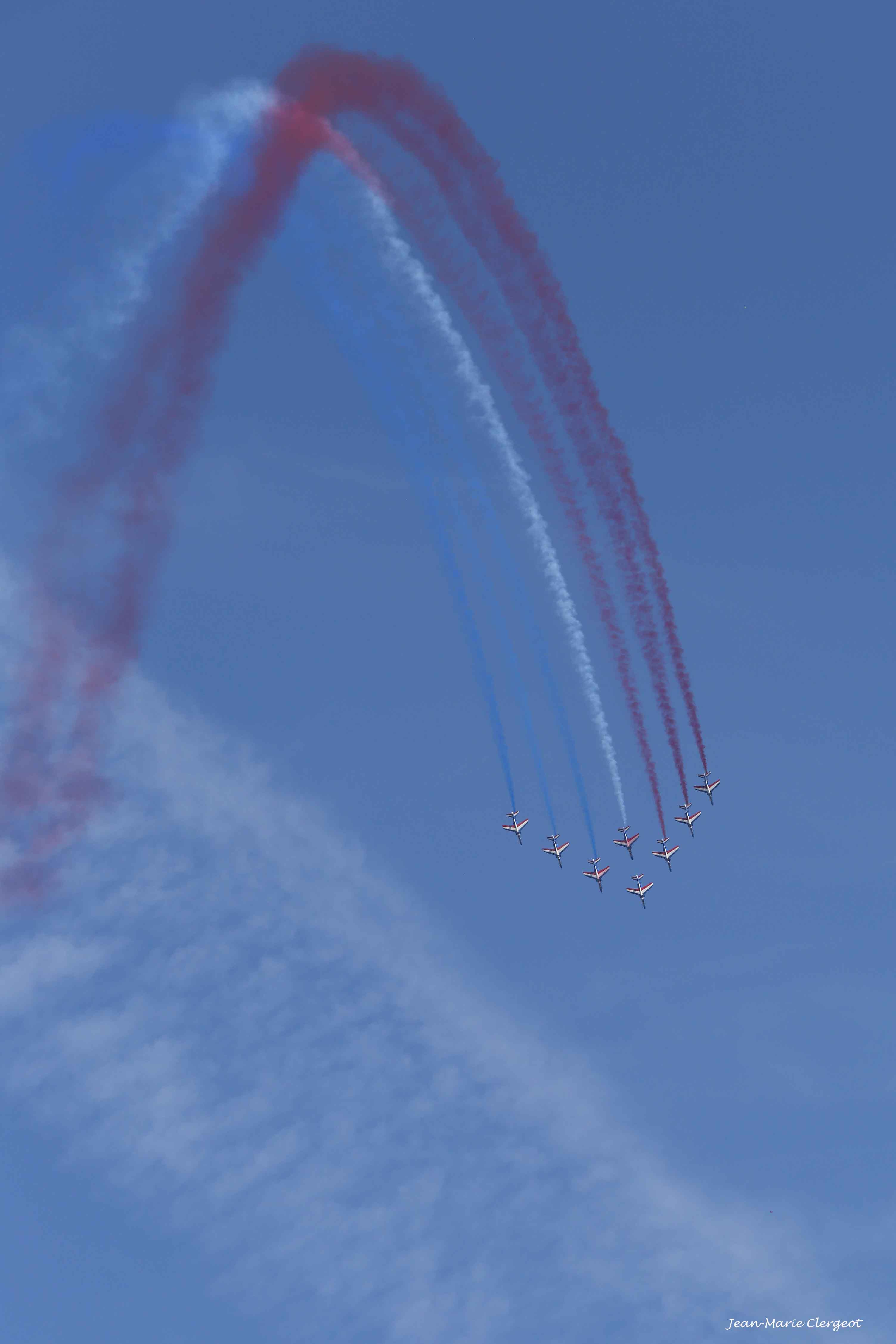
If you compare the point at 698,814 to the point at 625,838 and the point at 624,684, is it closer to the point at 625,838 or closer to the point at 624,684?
the point at 625,838

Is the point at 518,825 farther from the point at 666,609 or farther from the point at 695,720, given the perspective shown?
the point at 666,609

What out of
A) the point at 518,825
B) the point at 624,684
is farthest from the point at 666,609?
the point at 518,825

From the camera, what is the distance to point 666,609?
50219mm

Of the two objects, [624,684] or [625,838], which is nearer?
[624,684]

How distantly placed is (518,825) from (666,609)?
1370 cm

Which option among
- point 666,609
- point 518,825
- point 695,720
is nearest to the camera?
point 666,609

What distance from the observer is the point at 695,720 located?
54.2m

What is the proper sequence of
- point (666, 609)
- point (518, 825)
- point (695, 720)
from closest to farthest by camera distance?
point (666, 609), point (695, 720), point (518, 825)

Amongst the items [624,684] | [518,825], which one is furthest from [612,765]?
[518,825]

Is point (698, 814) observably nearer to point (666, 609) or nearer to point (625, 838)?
point (625, 838)

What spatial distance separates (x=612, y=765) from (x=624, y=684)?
2640 mm

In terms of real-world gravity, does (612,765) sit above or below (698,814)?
below

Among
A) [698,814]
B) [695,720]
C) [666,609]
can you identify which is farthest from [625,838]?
[666,609]

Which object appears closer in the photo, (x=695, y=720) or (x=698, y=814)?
(x=695, y=720)
